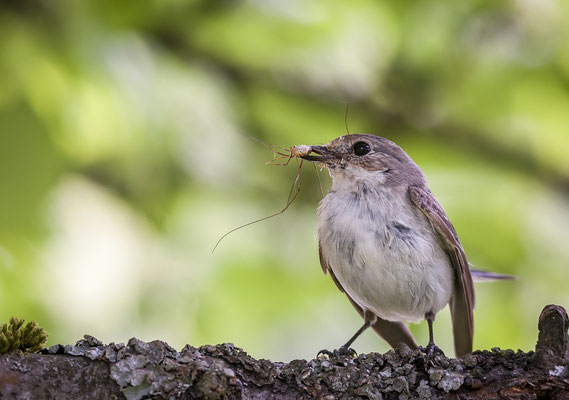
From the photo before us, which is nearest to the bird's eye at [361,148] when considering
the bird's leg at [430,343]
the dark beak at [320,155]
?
the dark beak at [320,155]

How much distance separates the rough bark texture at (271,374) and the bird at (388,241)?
2.83ft

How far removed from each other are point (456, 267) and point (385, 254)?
63cm

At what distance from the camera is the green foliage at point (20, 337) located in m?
2.42

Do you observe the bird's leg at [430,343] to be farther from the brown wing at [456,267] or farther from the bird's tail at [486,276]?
the bird's tail at [486,276]

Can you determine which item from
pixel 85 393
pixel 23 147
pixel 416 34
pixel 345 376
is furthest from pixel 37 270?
pixel 416 34

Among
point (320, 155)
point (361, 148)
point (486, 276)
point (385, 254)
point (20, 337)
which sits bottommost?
point (20, 337)

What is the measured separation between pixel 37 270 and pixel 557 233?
3.72m

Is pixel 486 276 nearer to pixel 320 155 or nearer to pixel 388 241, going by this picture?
pixel 388 241

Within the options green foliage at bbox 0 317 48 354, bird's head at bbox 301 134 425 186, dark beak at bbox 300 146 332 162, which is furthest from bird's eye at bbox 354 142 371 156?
green foliage at bbox 0 317 48 354

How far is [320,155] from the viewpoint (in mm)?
4418

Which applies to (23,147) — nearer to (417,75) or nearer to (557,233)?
(417,75)

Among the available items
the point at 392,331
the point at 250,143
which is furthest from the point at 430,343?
the point at 250,143

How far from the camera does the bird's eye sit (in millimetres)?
4430

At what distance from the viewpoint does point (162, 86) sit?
4559 mm
